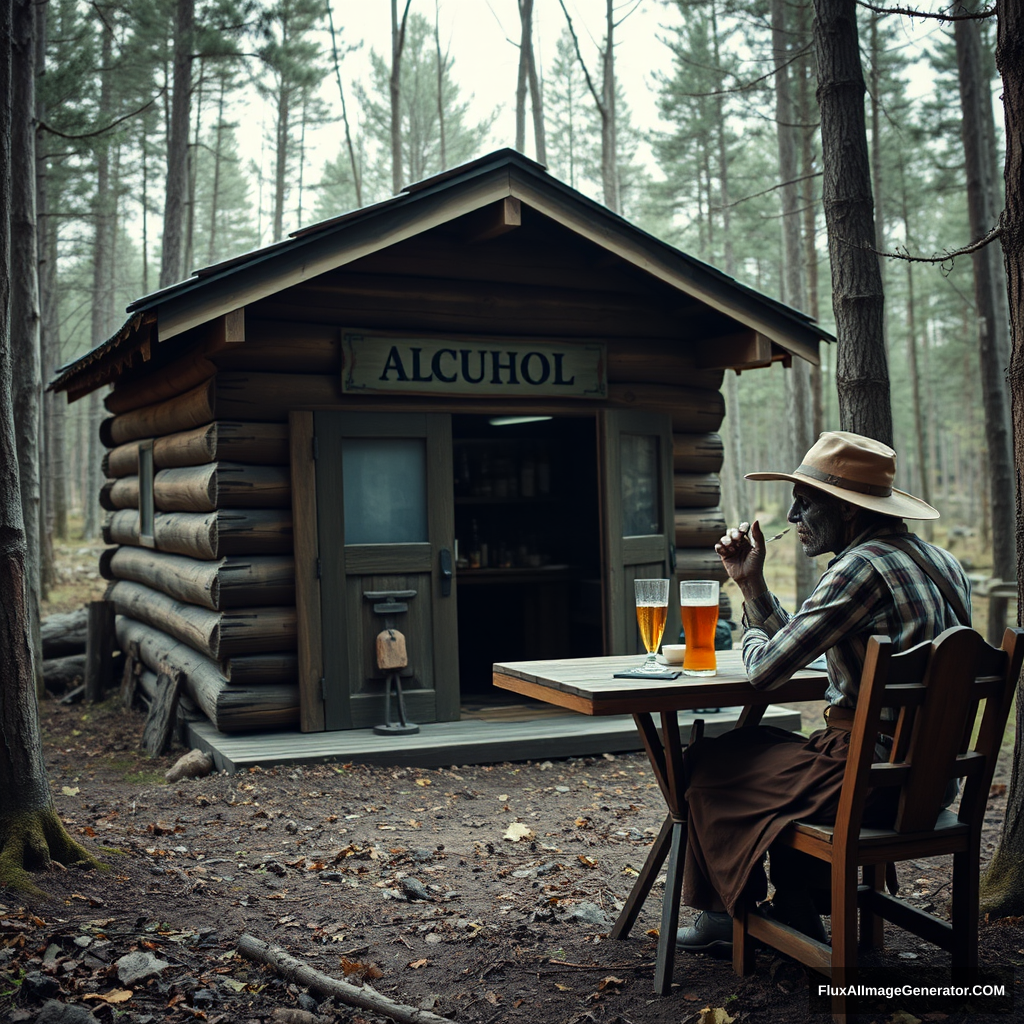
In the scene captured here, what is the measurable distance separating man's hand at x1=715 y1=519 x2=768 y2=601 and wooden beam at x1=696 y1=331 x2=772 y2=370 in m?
4.70

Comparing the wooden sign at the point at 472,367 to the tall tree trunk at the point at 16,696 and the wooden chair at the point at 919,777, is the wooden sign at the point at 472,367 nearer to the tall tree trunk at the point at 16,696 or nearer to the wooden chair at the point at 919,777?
the tall tree trunk at the point at 16,696

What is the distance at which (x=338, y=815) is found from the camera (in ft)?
19.7

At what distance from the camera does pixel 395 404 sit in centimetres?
767

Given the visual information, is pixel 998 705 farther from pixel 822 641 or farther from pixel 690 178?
pixel 690 178

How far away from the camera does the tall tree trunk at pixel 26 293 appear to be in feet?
29.6

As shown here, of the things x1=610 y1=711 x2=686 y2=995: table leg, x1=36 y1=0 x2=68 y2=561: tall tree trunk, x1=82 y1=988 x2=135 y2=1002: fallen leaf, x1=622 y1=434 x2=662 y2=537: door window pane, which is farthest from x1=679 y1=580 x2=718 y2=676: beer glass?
x1=36 y1=0 x2=68 y2=561: tall tree trunk

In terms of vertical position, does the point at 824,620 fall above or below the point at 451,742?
above

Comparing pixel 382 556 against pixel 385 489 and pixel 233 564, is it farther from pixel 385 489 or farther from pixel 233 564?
pixel 233 564

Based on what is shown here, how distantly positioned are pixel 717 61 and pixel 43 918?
72.2 feet

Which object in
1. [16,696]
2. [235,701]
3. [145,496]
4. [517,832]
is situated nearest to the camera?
[16,696]

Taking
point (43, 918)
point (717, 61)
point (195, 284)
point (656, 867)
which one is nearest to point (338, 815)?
point (43, 918)

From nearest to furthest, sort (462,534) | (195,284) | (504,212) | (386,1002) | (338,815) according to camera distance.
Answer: (386,1002), (338,815), (195,284), (504,212), (462,534)

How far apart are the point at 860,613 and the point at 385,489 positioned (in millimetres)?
4933

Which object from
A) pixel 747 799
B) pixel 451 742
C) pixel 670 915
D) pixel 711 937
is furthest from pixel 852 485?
pixel 451 742
